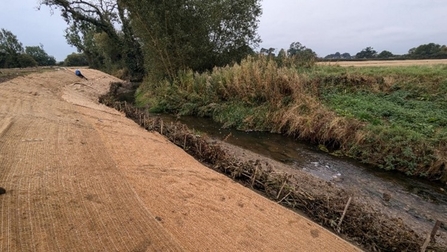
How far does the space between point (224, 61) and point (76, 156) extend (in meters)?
13.5

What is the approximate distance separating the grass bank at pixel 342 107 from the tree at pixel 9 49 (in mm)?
33385

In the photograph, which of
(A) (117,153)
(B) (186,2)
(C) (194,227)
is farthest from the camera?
(B) (186,2)

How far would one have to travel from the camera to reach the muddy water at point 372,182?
14.2ft

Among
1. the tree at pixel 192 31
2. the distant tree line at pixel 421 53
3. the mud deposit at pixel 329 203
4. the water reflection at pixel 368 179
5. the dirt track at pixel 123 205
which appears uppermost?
the tree at pixel 192 31

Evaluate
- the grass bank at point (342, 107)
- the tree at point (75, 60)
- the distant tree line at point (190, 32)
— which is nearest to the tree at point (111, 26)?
the distant tree line at point (190, 32)

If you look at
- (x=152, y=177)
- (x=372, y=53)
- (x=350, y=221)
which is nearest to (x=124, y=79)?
(x=152, y=177)

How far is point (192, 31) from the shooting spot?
47.9 feet

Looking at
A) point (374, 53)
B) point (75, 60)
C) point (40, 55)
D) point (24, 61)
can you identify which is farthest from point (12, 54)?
point (374, 53)

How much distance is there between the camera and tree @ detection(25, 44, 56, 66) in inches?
2037

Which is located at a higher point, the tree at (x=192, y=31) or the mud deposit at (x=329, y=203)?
the tree at (x=192, y=31)

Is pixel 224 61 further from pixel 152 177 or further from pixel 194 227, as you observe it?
pixel 194 227

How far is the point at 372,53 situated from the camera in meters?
37.0

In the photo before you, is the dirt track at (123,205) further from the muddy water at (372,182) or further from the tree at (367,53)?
the tree at (367,53)

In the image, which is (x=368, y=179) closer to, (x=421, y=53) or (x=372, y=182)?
(x=372, y=182)
